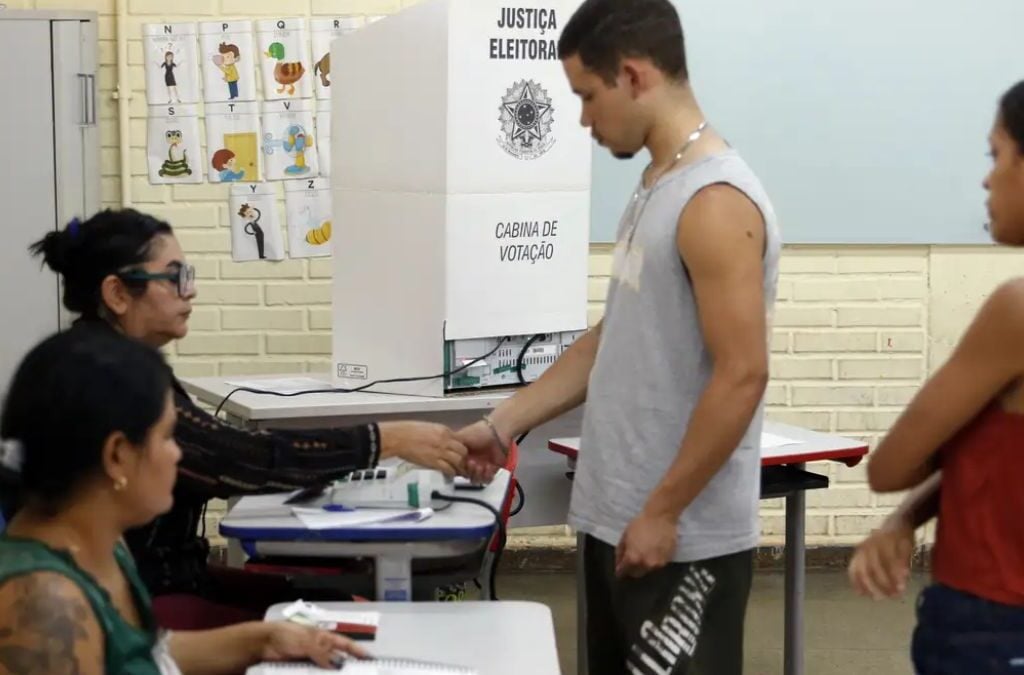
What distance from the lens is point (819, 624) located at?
388cm

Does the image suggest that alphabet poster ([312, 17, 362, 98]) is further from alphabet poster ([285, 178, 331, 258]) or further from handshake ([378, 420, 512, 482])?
handshake ([378, 420, 512, 482])

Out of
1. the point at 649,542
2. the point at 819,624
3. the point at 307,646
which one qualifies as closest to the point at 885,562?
the point at 649,542

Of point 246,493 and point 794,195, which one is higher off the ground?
point 794,195

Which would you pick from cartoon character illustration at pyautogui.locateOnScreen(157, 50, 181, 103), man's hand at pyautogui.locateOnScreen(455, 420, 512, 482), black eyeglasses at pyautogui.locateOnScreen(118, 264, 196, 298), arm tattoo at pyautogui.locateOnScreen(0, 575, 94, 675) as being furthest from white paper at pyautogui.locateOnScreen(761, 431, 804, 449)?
cartoon character illustration at pyautogui.locateOnScreen(157, 50, 181, 103)

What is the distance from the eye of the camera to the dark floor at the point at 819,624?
3.58m

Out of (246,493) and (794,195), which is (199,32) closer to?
(794,195)

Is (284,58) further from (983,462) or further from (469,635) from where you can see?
(983,462)

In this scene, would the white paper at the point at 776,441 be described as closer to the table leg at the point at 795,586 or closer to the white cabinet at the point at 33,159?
the table leg at the point at 795,586

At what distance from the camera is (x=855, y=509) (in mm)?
4215

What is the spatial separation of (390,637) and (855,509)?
9.26 ft

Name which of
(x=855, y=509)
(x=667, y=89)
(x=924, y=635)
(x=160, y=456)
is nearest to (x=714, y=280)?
(x=667, y=89)

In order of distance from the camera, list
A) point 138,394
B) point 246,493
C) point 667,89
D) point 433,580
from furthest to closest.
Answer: point 433,580
point 246,493
point 667,89
point 138,394

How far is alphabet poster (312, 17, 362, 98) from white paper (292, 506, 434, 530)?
7.03 feet

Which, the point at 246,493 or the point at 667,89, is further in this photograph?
the point at 246,493
